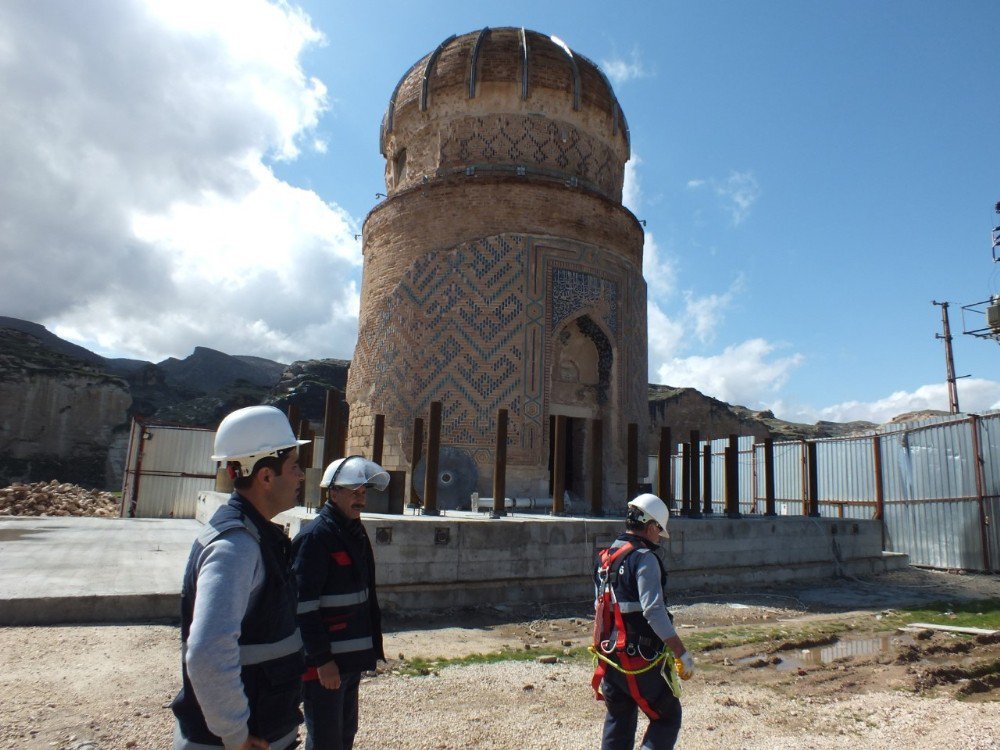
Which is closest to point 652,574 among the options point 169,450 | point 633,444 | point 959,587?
point 633,444

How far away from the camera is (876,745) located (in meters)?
3.92

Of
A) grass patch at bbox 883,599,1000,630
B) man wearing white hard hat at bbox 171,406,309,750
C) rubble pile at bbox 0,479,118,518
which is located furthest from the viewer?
rubble pile at bbox 0,479,118,518

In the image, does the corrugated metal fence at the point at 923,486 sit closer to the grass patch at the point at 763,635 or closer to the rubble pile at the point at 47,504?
the grass patch at the point at 763,635

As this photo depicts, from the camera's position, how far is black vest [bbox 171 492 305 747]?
6.24ft

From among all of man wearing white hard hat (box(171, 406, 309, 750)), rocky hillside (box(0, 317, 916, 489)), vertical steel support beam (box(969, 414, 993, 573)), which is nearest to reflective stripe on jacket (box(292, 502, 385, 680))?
man wearing white hard hat (box(171, 406, 309, 750))

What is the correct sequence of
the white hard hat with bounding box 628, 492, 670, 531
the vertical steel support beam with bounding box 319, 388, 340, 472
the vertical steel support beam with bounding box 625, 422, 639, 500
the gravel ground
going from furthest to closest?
the vertical steel support beam with bounding box 625, 422, 639, 500 < the vertical steel support beam with bounding box 319, 388, 340, 472 < the gravel ground < the white hard hat with bounding box 628, 492, 670, 531

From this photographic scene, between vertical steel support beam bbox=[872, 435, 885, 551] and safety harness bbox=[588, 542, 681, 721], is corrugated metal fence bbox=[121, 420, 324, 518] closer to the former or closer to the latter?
vertical steel support beam bbox=[872, 435, 885, 551]

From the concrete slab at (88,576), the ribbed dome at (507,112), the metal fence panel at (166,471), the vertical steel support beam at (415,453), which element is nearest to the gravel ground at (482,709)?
the concrete slab at (88,576)

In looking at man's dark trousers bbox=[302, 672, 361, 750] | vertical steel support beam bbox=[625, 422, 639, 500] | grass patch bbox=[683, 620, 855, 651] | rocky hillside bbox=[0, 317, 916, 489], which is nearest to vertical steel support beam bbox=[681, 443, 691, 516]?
vertical steel support beam bbox=[625, 422, 639, 500]

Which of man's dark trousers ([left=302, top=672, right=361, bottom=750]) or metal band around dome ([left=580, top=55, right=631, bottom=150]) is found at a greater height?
metal band around dome ([left=580, top=55, right=631, bottom=150])

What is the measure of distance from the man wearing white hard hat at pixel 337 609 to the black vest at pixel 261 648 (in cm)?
74

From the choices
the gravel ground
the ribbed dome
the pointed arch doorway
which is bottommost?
the gravel ground

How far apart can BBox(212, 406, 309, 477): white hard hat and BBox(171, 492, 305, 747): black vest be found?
0.51 feet

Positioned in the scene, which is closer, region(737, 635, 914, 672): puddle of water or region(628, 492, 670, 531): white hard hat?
region(628, 492, 670, 531): white hard hat
